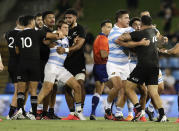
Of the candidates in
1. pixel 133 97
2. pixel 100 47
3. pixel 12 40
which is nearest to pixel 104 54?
pixel 100 47

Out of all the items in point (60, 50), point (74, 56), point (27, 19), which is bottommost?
point (74, 56)

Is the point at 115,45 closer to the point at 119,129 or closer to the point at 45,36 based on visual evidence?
the point at 45,36

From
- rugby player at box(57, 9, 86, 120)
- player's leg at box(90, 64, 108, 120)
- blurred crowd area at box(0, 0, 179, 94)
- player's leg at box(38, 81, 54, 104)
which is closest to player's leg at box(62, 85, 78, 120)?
rugby player at box(57, 9, 86, 120)

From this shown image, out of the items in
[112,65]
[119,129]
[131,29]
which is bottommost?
[119,129]

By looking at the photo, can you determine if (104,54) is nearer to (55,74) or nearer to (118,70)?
(118,70)

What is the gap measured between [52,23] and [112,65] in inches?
73.2

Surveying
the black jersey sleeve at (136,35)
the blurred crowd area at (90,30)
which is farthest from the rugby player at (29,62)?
the blurred crowd area at (90,30)

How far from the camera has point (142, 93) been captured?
46.2ft

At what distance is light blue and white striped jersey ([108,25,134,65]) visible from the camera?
46.0 feet

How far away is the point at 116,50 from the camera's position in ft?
46.0

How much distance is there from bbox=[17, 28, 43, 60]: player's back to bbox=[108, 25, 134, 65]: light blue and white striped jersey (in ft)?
5.43

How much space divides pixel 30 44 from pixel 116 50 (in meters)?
2.00

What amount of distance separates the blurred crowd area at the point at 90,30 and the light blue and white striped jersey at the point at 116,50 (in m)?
6.34

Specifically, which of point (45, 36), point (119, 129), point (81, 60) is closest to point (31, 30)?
point (45, 36)
